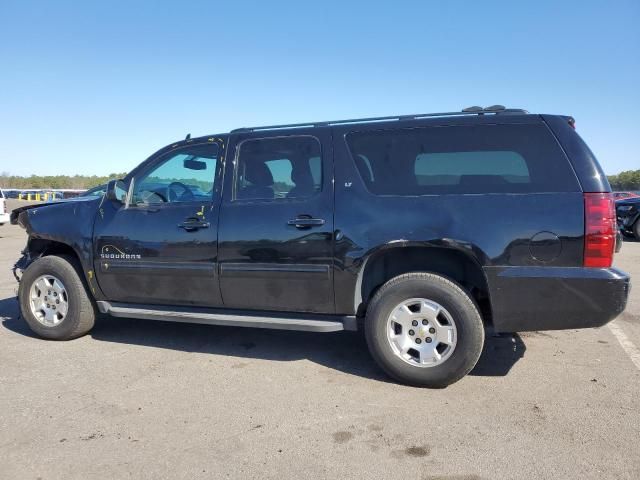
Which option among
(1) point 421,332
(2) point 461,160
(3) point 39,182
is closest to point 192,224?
(1) point 421,332

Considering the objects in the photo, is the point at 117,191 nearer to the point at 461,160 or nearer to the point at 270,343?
the point at 270,343

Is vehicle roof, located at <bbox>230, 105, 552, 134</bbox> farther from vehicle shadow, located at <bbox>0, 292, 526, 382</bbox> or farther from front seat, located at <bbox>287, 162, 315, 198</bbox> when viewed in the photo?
vehicle shadow, located at <bbox>0, 292, 526, 382</bbox>

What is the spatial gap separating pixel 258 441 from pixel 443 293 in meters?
1.59

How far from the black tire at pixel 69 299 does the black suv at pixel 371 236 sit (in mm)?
19

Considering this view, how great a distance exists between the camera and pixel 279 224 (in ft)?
12.5

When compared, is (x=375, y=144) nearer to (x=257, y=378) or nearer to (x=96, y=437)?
(x=257, y=378)

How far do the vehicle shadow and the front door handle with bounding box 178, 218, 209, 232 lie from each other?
44.8 inches

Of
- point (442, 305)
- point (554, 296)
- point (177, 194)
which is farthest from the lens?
point (177, 194)

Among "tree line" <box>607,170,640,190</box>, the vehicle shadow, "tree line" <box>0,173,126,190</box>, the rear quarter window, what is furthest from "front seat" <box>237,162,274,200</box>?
"tree line" <box>0,173,126,190</box>

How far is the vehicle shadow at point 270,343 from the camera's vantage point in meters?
4.01

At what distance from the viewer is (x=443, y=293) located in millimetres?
Result: 3434

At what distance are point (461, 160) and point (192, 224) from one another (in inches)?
87.3

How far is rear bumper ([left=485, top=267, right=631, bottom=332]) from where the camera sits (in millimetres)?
3150

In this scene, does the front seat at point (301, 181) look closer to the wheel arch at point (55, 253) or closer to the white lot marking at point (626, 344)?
the wheel arch at point (55, 253)
